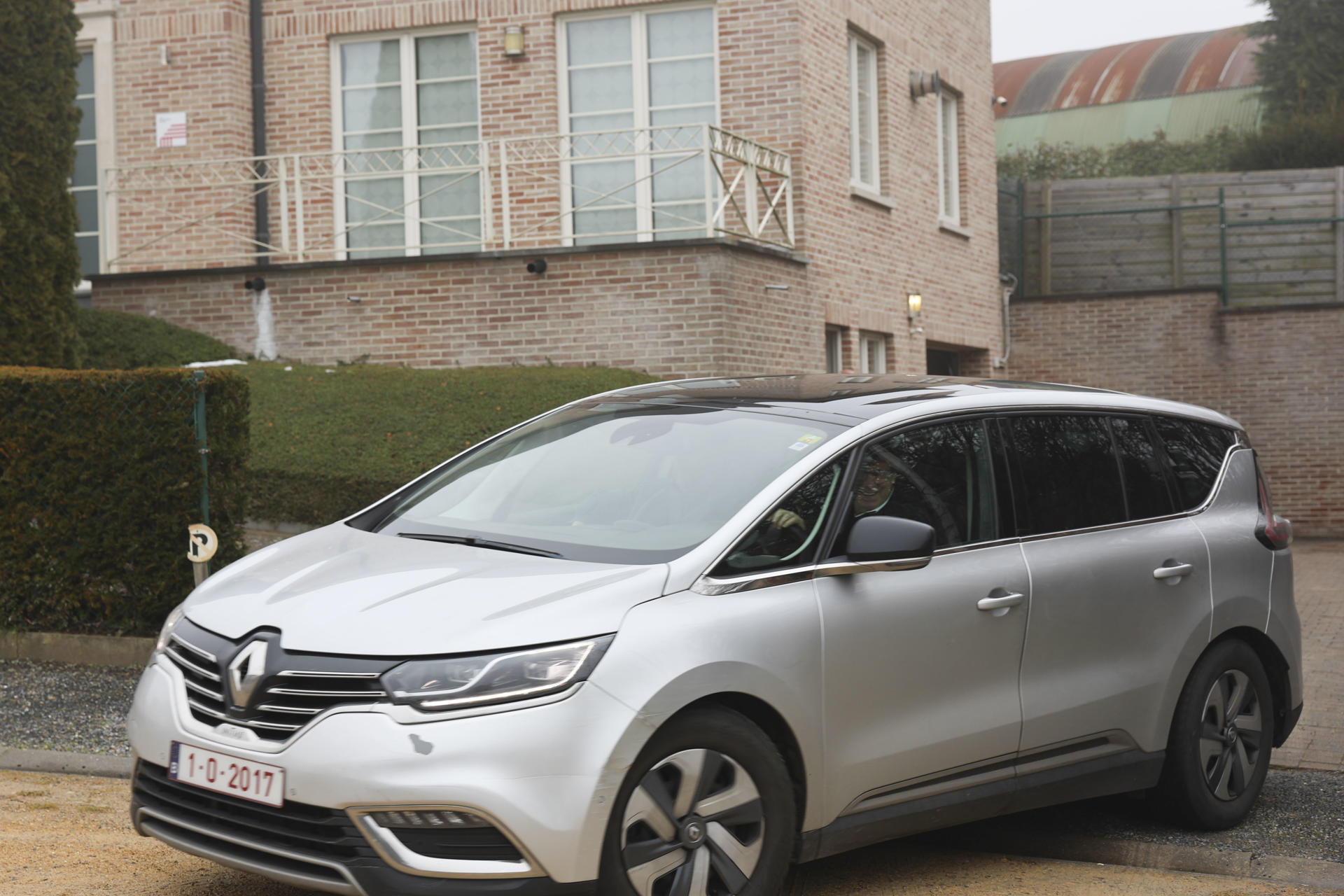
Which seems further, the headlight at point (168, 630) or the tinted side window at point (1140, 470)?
the tinted side window at point (1140, 470)

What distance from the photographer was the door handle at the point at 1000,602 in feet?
15.4

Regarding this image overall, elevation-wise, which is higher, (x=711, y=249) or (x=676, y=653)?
(x=711, y=249)

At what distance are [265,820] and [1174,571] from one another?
11.0 ft

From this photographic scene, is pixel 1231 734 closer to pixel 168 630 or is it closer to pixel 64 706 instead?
pixel 168 630

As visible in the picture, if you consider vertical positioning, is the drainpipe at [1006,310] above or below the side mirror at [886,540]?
above

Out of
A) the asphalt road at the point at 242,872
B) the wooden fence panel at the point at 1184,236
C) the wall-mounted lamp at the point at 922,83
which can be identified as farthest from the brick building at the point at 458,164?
the asphalt road at the point at 242,872

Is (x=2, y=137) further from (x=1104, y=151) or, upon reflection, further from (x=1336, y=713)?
(x=1104, y=151)

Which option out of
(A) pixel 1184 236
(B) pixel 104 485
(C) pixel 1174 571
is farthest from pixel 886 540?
Answer: (A) pixel 1184 236

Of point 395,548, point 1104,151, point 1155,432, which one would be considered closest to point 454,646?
point 395,548

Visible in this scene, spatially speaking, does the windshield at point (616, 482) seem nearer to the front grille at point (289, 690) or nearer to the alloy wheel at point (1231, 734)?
the front grille at point (289, 690)

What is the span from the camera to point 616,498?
4.58 m

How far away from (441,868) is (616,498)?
141 centimetres

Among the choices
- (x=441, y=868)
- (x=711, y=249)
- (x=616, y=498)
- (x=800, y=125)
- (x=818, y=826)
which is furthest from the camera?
(x=800, y=125)

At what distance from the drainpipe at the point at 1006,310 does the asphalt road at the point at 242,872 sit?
17333 millimetres
